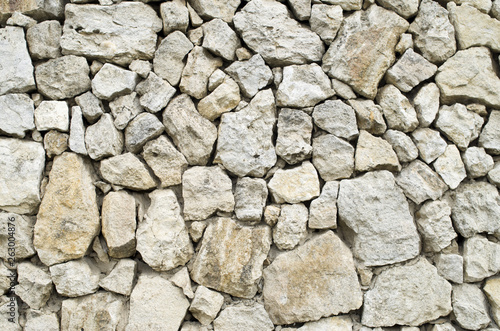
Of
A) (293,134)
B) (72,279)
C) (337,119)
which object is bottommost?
(72,279)

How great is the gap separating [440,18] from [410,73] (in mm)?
397

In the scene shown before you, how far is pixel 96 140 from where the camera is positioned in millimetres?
1962

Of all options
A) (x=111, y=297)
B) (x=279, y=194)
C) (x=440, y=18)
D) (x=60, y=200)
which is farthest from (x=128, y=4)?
(x=440, y=18)

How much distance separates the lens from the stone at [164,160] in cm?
199

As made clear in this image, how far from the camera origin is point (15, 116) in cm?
196

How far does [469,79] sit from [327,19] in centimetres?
91

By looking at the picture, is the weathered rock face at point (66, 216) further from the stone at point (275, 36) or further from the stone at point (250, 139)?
the stone at point (275, 36)

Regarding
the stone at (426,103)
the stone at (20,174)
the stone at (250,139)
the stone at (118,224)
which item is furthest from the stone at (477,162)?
the stone at (20,174)

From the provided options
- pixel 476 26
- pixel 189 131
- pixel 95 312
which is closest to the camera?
pixel 95 312

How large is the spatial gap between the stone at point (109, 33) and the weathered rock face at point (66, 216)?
611 millimetres

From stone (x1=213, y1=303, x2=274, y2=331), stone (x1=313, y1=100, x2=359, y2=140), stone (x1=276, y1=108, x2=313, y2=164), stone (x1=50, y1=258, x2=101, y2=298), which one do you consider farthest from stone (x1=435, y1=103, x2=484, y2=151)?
stone (x1=50, y1=258, x2=101, y2=298)

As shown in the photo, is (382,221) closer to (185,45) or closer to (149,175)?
(149,175)

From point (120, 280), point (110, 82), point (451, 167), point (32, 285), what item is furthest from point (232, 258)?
point (451, 167)

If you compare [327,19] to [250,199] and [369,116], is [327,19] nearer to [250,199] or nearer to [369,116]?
[369,116]
